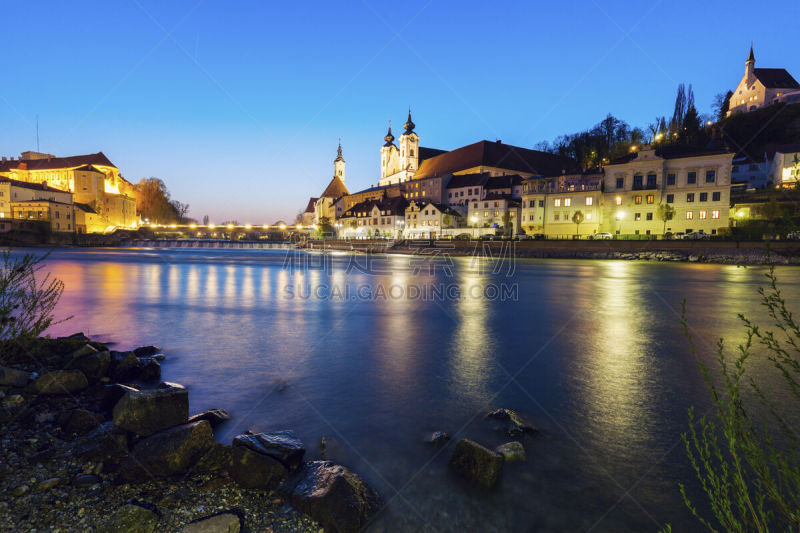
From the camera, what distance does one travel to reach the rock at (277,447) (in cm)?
462

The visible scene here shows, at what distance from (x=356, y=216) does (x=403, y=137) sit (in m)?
36.1

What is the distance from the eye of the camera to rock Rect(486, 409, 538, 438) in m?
5.67

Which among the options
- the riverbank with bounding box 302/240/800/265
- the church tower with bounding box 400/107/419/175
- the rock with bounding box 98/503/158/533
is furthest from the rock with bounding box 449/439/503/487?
the church tower with bounding box 400/107/419/175

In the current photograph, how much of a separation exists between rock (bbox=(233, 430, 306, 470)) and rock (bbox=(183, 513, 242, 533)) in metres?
0.93

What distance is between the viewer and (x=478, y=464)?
4602mm

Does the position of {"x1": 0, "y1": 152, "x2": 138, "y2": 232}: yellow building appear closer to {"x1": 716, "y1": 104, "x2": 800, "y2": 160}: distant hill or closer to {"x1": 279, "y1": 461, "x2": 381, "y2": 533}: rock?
{"x1": 279, "y1": 461, "x2": 381, "y2": 533}: rock

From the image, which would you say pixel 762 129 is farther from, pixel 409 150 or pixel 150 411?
pixel 150 411

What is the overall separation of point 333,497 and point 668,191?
67317 millimetres

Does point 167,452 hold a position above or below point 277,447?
above

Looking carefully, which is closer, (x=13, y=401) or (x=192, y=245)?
(x=13, y=401)

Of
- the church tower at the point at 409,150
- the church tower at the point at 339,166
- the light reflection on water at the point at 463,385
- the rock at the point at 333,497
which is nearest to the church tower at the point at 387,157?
the church tower at the point at 409,150

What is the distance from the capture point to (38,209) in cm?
8419

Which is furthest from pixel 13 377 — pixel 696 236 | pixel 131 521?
pixel 696 236

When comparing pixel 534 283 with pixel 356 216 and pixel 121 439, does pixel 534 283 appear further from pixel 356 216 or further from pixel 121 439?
pixel 356 216
